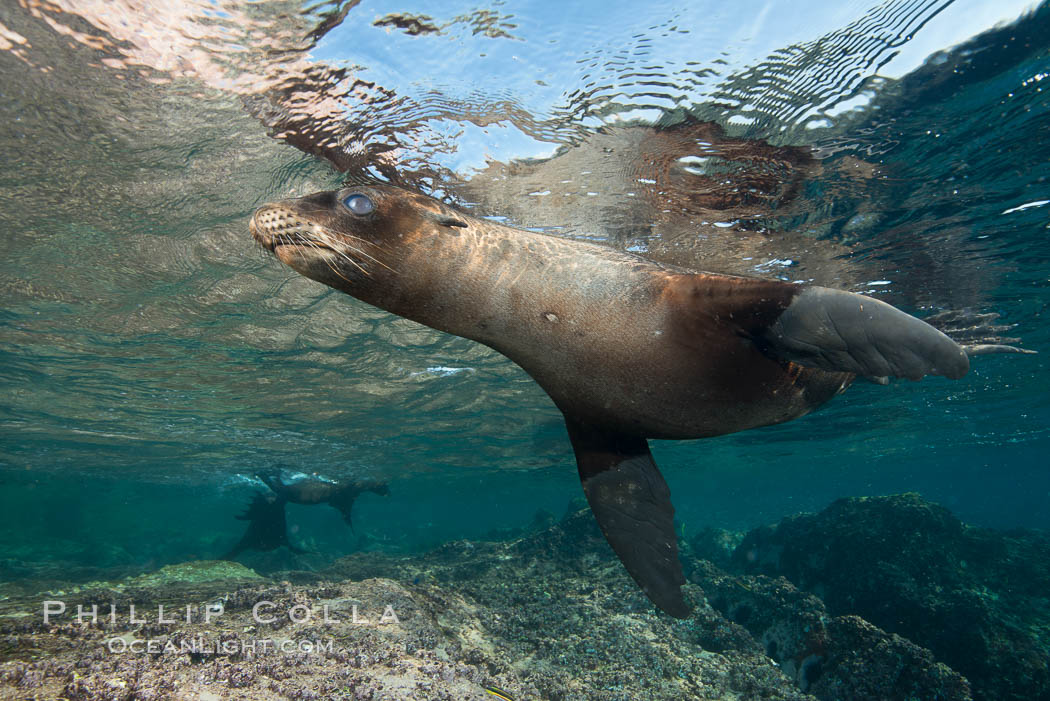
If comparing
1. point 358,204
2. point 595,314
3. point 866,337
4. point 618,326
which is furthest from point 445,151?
point 866,337

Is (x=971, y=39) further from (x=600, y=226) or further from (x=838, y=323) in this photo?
(x=600, y=226)

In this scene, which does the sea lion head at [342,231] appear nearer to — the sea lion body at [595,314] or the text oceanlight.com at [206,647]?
the sea lion body at [595,314]

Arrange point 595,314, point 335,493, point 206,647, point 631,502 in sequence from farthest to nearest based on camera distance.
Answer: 1. point 335,493
2. point 631,502
3. point 206,647
4. point 595,314

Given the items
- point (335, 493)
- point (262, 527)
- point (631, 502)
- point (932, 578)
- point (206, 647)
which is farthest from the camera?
point (335, 493)

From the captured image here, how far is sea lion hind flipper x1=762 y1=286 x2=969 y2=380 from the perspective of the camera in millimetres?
2629

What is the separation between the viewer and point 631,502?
12.8 ft

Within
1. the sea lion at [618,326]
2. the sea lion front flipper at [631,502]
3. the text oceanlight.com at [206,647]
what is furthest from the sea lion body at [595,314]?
the text oceanlight.com at [206,647]

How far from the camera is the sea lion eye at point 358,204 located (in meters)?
2.68

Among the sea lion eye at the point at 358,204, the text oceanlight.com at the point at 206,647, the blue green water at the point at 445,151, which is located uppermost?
the blue green water at the point at 445,151

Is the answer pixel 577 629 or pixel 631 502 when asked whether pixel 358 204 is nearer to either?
pixel 631 502

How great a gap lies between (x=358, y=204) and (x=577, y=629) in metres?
6.86

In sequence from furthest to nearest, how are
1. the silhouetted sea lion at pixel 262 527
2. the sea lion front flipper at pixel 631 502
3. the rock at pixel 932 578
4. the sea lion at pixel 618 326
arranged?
the silhouetted sea lion at pixel 262 527, the rock at pixel 932 578, the sea lion front flipper at pixel 631 502, the sea lion at pixel 618 326

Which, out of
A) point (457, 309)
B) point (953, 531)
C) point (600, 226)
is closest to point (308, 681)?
point (457, 309)

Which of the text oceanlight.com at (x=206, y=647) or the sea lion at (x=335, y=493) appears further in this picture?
the sea lion at (x=335, y=493)
